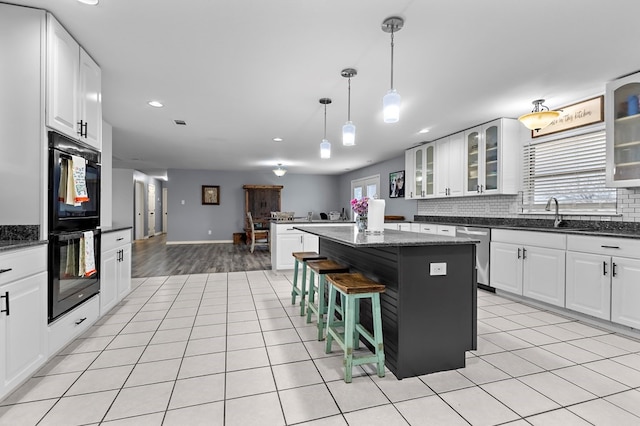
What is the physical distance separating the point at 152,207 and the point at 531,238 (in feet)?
39.9

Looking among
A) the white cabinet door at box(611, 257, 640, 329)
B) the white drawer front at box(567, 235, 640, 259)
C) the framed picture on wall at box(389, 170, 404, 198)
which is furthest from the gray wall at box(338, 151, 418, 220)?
the white cabinet door at box(611, 257, 640, 329)

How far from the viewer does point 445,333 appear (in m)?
2.06

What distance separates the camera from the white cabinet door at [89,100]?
2.46 meters

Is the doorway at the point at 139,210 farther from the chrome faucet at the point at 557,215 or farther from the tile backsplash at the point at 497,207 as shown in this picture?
the chrome faucet at the point at 557,215

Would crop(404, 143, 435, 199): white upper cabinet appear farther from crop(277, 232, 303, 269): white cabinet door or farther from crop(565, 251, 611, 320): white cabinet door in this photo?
crop(565, 251, 611, 320): white cabinet door

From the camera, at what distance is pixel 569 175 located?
3689mm

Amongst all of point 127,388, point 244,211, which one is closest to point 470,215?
point 127,388

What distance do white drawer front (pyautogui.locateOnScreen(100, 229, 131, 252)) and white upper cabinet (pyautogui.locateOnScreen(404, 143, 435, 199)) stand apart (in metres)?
4.67

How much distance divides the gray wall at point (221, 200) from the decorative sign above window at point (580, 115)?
7.43 metres

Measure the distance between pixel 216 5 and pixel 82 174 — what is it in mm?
1584

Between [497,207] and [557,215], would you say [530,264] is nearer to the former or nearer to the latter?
[557,215]

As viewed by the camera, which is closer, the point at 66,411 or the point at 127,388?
the point at 66,411

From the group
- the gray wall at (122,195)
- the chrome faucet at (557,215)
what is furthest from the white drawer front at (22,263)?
the gray wall at (122,195)

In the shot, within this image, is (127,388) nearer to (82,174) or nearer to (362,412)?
(362,412)
